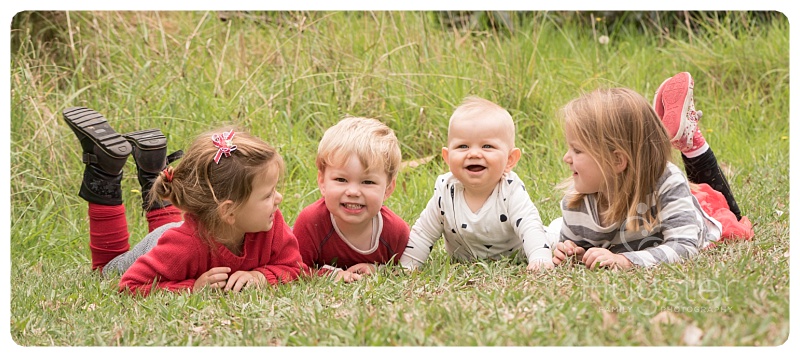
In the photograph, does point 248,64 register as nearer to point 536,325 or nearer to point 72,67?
point 72,67

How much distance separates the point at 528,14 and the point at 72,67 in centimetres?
398

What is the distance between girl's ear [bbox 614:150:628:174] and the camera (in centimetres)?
356

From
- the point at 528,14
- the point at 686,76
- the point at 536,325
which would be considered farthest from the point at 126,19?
the point at 536,325

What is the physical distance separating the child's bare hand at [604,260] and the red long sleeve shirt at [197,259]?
1.24 meters

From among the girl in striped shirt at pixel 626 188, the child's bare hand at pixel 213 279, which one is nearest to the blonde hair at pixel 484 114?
the girl in striped shirt at pixel 626 188

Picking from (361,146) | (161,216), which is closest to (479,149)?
(361,146)

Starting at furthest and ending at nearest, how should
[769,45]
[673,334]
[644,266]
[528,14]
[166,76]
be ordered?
[528,14] < [769,45] < [166,76] < [644,266] < [673,334]

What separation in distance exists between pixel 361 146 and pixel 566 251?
987 mm

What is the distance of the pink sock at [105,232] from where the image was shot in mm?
4199

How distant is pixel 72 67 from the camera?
6.46m

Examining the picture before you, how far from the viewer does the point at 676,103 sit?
396 cm

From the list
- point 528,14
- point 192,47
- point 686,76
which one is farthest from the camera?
point 528,14

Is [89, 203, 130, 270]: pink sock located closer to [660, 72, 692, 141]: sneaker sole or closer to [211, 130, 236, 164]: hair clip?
[211, 130, 236, 164]: hair clip

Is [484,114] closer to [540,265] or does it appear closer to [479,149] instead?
[479,149]
